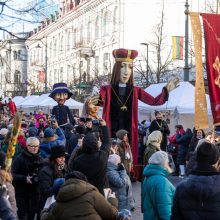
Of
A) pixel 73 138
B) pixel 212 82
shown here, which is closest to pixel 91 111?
pixel 73 138

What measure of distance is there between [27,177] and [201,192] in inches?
156

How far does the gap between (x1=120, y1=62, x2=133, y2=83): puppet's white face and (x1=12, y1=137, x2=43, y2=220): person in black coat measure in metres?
3.52

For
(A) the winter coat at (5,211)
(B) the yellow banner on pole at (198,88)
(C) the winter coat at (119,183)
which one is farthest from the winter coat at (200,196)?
(B) the yellow banner on pole at (198,88)

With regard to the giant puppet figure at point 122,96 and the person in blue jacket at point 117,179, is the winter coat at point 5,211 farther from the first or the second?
the giant puppet figure at point 122,96

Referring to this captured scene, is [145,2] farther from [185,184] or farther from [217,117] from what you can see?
[185,184]

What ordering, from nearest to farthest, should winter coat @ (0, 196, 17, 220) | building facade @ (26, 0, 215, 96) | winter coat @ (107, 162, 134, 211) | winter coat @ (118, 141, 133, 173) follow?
winter coat @ (0, 196, 17, 220) < winter coat @ (107, 162, 134, 211) < winter coat @ (118, 141, 133, 173) < building facade @ (26, 0, 215, 96)

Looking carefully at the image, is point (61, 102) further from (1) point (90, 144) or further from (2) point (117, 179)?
(1) point (90, 144)

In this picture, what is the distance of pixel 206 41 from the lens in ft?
30.5

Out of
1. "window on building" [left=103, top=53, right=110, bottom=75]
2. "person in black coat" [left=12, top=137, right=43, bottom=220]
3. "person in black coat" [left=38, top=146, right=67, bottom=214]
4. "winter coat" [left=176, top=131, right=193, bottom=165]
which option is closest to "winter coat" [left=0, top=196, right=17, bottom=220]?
"person in black coat" [left=38, top=146, right=67, bottom=214]

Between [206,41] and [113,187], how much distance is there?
8.92 feet

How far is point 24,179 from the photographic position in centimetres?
859

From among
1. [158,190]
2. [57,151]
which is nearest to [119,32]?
[57,151]

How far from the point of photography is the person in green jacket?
6.32 m

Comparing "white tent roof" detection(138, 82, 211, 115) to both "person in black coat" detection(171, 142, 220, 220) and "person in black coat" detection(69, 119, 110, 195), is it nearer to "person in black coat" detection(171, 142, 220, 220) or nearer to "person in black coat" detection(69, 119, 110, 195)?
"person in black coat" detection(69, 119, 110, 195)
